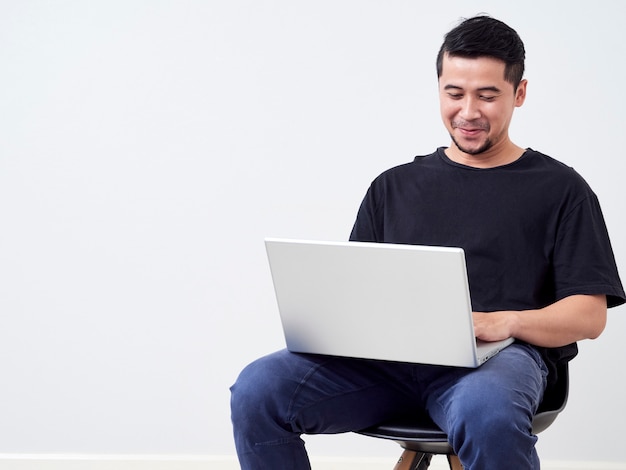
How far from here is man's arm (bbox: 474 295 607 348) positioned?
1.64 m

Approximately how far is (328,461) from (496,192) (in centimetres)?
122

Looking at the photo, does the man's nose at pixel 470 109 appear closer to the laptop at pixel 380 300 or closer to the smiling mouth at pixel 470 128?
the smiling mouth at pixel 470 128

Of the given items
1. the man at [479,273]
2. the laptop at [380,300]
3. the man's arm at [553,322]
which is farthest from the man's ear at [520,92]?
the laptop at [380,300]

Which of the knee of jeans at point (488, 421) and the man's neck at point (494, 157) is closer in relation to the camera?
the knee of jeans at point (488, 421)

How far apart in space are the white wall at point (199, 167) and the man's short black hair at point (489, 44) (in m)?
0.73

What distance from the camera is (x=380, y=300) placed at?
151 cm

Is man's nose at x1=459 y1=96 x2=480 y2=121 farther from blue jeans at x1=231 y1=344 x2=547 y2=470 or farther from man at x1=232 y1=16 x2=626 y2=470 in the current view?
blue jeans at x1=231 y1=344 x2=547 y2=470

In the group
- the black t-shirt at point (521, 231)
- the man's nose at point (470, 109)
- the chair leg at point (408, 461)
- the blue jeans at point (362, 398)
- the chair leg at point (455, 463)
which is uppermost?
the man's nose at point (470, 109)

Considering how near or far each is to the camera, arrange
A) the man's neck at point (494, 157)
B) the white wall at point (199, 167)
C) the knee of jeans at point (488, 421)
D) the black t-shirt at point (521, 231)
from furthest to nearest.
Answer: the white wall at point (199, 167) → the man's neck at point (494, 157) → the black t-shirt at point (521, 231) → the knee of jeans at point (488, 421)

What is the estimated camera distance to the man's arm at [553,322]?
1.64m

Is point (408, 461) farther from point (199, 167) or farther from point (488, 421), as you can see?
point (199, 167)

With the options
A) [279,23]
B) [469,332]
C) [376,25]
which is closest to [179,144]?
[279,23]

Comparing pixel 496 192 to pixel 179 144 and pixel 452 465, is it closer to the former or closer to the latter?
pixel 452 465

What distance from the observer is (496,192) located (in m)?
1.80
